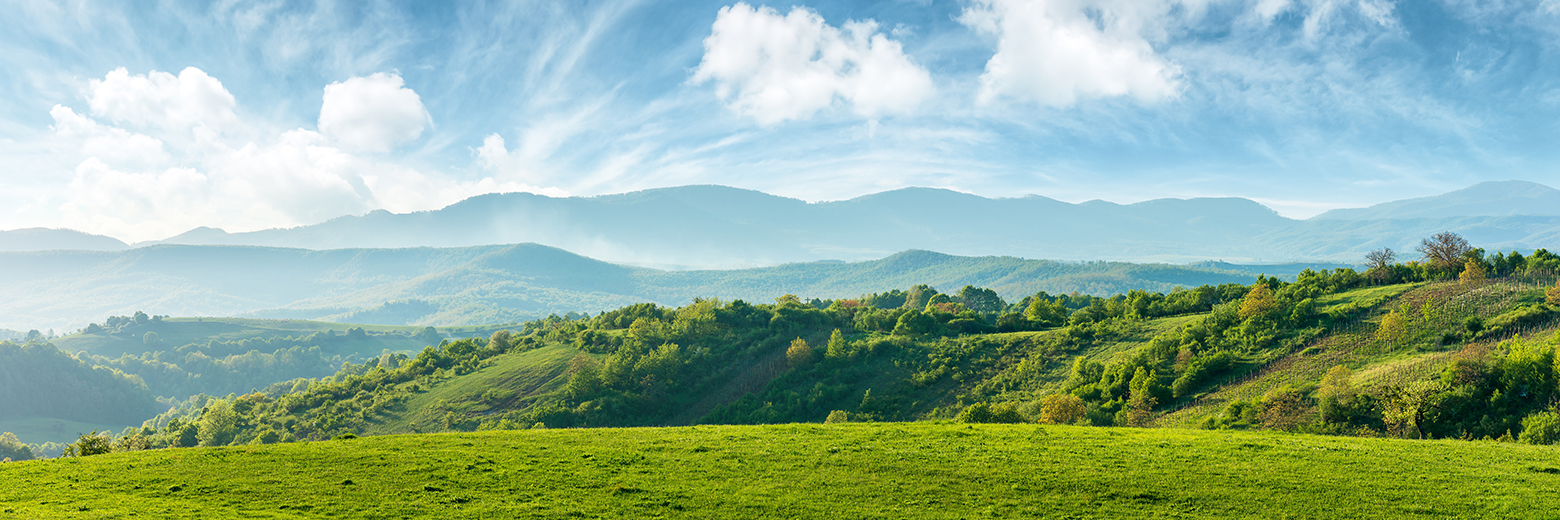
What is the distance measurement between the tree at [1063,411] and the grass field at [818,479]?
16670 mm

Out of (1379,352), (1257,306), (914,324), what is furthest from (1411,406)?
(914,324)

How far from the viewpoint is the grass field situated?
19484 mm

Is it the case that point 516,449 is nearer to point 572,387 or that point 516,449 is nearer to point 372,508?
point 372,508

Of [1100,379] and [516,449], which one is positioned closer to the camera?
[516,449]

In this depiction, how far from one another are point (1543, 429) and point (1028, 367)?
4048 cm

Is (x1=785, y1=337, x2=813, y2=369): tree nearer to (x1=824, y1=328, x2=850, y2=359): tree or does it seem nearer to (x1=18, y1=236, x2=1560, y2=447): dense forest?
(x1=18, y1=236, x2=1560, y2=447): dense forest

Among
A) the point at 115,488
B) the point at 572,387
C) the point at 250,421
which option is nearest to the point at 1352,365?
the point at 115,488

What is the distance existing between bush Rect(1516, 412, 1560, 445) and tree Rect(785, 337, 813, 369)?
61711 millimetres

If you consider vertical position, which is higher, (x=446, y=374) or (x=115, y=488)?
(x=115, y=488)

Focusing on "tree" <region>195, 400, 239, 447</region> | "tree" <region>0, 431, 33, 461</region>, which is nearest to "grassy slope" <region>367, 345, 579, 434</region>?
"tree" <region>195, 400, 239, 447</region>

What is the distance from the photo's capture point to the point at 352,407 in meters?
81.9

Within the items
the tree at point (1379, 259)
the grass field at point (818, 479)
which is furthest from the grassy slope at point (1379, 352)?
the grass field at point (818, 479)

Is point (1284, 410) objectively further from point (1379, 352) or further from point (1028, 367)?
point (1028, 367)

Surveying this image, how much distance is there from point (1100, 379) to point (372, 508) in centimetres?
5491
